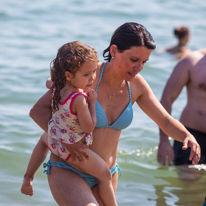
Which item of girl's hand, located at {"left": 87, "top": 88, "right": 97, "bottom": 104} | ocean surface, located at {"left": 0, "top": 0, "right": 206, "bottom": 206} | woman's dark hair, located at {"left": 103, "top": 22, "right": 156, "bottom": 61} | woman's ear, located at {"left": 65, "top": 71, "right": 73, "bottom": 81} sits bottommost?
ocean surface, located at {"left": 0, "top": 0, "right": 206, "bottom": 206}

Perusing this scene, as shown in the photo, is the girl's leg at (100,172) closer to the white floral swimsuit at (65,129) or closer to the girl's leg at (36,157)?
the white floral swimsuit at (65,129)

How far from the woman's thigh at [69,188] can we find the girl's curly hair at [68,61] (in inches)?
20.4

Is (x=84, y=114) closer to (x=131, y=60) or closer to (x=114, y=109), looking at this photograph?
(x=114, y=109)

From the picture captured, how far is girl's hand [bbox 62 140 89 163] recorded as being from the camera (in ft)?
9.78

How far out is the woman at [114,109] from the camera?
120 inches

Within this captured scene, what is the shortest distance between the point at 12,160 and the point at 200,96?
2485 mm

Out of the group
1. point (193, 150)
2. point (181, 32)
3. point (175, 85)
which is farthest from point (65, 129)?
point (181, 32)

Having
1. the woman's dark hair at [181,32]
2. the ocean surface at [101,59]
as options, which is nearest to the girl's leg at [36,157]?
the ocean surface at [101,59]

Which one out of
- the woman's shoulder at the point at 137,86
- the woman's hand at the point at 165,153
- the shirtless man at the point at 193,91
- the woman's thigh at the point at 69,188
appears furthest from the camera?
the shirtless man at the point at 193,91

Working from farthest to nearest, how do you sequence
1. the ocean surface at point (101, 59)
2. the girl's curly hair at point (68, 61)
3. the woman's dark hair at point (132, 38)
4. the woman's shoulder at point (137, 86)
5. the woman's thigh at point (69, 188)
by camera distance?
the ocean surface at point (101, 59)
the woman's shoulder at point (137, 86)
the woman's dark hair at point (132, 38)
the woman's thigh at point (69, 188)
the girl's curly hair at point (68, 61)

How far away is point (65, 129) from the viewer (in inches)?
117

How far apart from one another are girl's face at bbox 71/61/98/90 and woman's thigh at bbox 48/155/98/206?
2.23 feet

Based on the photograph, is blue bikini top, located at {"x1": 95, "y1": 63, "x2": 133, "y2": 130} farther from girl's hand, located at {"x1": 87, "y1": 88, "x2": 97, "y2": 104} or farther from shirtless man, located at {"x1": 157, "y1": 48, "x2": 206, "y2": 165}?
shirtless man, located at {"x1": 157, "y1": 48, "x2": 206, "y2": 165}

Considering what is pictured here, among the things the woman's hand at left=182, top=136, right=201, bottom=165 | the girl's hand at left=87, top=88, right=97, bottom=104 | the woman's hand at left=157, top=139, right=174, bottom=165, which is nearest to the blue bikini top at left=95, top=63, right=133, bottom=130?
the girl's hand at left=87, top=88, right=97, bottom=104
